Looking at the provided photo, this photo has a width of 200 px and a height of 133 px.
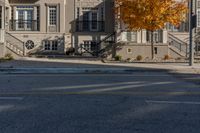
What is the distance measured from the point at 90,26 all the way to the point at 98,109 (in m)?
29.6

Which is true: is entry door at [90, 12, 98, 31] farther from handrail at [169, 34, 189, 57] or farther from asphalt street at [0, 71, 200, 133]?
asphalt street at [0, 71, 200, 133]

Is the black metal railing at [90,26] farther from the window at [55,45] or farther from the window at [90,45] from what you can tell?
the window at [55,45]

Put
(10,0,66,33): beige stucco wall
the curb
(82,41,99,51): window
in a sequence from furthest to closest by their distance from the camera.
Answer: (10,0,66,33): beige stucco wall → (82,41,99,51): window → the curb

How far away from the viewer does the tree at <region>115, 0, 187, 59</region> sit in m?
29.8

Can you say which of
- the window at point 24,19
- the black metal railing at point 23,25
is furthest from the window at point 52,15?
the window at point 24,19

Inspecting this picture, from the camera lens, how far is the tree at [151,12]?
29.8 meters

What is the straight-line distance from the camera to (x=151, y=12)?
97.9 feet

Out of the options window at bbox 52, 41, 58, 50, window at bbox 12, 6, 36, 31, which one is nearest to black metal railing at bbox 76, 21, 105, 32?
window at bbox 52, 41, 58, 50

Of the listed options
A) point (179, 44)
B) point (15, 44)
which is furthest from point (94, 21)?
point (179, 44)

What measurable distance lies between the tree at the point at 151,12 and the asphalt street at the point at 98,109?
16.3 m

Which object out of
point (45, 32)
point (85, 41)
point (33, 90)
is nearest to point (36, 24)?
point (45, 32)

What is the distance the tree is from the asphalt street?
53.4 ft

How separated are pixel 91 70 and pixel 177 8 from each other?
36.7ft

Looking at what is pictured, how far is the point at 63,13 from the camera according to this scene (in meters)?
38.5
